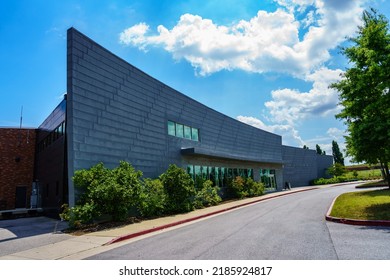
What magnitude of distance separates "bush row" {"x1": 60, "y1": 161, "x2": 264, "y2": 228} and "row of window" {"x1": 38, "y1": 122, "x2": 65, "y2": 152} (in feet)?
21.2

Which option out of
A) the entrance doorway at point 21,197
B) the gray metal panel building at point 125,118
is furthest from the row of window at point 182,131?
the entrance doorway at point 21,197

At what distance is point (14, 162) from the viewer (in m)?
26.9

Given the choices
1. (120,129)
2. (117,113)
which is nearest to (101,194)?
(120,129)

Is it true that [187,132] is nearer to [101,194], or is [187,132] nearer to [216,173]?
[216,173]

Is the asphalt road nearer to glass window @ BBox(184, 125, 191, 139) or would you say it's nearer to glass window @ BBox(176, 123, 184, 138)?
glass window @ BBox(176, 123, 184, 138)

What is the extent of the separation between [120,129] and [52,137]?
8.88 meters

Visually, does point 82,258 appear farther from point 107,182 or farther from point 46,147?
point 46,147

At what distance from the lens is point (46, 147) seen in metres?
23.9

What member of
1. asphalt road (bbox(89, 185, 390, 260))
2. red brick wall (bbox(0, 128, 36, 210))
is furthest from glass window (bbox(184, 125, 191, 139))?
red brick wall (bbox(0, 128, 36, 210))

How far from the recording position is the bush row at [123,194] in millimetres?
12867

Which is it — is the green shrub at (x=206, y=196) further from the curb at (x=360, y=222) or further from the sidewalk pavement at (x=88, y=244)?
the curb at (x=360, y=222)

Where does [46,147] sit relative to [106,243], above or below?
above
